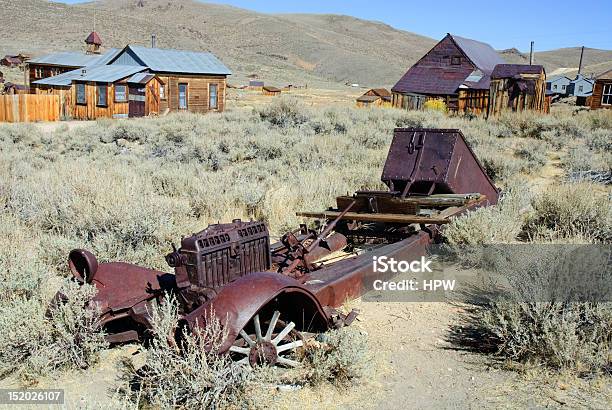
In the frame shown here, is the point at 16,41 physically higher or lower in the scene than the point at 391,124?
higher

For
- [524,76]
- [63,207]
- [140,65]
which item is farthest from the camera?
[140,65]

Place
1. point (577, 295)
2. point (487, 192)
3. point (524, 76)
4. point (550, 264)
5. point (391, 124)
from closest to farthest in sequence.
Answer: point (577, 295) → point (550, 264) → point (487, 192) → point (391, 124) → point (524, 76)

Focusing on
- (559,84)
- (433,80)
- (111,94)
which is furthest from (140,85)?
(559,84)

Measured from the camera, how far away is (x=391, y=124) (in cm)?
1805

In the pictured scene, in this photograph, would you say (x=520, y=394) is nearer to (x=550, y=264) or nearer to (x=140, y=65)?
(x=550, y=264)

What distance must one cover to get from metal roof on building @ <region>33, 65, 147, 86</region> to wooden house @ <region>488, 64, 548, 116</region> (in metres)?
17.2

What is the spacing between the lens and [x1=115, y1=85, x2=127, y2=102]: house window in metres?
27.3

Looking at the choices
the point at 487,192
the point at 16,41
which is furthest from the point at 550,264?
the point at 16,41

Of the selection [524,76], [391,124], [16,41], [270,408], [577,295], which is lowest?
[270,408]

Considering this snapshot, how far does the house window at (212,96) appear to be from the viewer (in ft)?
99.0

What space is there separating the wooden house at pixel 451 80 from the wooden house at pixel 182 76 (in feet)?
32.6

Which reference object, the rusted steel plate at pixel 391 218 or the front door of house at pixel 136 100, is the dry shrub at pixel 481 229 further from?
the front door of house at pixel 136 100

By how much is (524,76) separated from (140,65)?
18.9 m

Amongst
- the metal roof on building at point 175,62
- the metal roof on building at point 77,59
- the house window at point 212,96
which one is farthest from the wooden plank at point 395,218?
the metal roof on building at point 77,59
